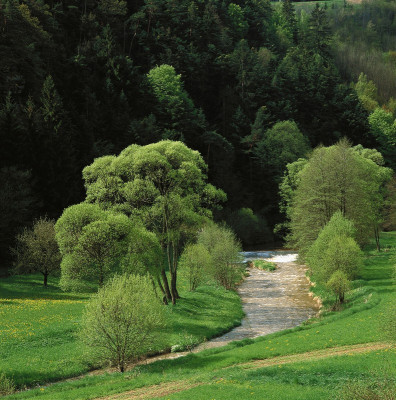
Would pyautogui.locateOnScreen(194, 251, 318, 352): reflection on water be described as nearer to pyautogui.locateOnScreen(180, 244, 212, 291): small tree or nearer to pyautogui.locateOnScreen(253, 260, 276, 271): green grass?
pyautogui.locateOnScreen(253, 260, 276, 271): green grass

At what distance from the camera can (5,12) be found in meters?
81.8

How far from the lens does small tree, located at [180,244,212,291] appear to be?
48.4m

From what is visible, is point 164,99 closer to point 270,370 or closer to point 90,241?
point 90,241

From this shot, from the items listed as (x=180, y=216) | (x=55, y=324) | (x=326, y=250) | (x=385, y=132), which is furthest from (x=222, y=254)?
(x=385, y=132)

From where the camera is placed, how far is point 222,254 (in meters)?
51.4

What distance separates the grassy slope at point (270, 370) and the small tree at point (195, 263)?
1421 centimetres

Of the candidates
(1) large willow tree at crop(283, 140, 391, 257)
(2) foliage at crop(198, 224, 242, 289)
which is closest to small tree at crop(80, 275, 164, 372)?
(2) foliage at crop(198, 224, 242, 289)

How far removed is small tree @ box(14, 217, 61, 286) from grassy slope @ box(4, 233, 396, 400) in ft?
83.5

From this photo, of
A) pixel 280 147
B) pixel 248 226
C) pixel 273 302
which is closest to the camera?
pixel 273 302

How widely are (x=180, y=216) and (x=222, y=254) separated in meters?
12.1

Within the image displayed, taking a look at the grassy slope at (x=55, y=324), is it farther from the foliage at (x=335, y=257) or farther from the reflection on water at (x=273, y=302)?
the foliage at (x=335, y=257)

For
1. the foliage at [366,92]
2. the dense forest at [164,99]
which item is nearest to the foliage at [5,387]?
the dense forest at [164,99]

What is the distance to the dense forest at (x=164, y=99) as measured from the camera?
74375 mm

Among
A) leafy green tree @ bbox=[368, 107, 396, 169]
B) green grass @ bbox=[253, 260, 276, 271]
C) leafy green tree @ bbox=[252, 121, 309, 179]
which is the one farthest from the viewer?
leafy green tree @ bbox=[368, 107, 396, 169]
